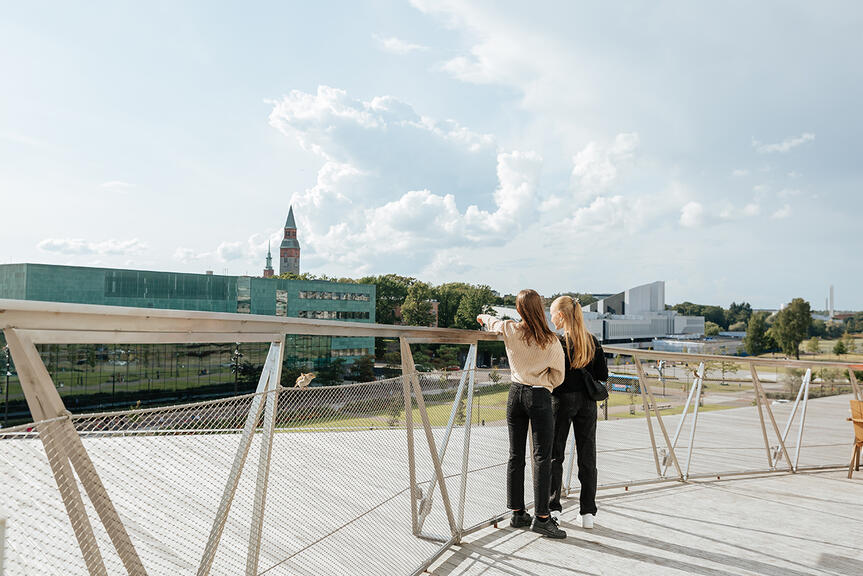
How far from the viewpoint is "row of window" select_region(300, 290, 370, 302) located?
61094 mm

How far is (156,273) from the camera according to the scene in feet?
178

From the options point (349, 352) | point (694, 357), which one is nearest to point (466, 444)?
point (694, 357)

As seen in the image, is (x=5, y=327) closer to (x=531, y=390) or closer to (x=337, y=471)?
(x=337, y=471)

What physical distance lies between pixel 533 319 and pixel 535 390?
451 millimetres

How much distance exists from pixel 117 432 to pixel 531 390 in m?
2.48

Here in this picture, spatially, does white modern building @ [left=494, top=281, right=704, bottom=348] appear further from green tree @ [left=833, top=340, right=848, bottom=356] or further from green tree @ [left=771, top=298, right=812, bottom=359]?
green tree @ [left=833, top=340, right=848, bottom=356]

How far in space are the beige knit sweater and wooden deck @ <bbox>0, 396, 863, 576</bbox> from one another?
0.78m

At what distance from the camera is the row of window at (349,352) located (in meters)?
55.6

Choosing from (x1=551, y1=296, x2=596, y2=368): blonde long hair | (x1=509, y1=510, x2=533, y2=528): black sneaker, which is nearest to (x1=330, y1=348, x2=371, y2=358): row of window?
(x1=509, y1=510, x2=533, y2=528): black sneaker

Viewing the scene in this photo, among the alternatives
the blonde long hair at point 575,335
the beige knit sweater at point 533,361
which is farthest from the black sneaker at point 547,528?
the blonde long hair at point 575,335

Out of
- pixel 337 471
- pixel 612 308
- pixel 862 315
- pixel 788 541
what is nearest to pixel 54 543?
pixel 337 471

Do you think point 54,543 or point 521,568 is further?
point 521,568

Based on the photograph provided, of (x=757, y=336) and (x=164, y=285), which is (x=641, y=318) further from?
(x=164, y=285)

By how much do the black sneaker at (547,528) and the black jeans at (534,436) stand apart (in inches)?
2.5
